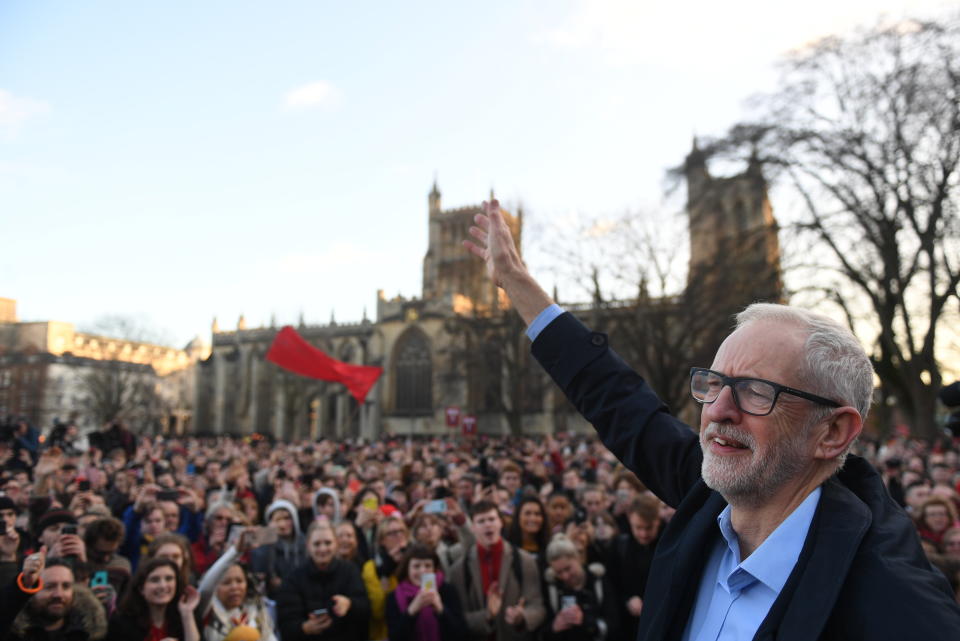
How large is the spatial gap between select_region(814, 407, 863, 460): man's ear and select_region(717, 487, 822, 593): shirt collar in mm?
97

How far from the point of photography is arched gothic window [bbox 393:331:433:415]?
51562 mm

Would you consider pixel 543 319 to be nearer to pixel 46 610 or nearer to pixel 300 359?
pixel 46 610

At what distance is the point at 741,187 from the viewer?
2122 cm

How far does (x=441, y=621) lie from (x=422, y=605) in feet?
1.05

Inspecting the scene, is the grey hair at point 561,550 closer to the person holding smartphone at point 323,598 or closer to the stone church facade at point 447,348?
the person holding smartphone at point 323,598

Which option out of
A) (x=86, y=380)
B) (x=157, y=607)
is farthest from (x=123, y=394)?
(x=157, y=607)

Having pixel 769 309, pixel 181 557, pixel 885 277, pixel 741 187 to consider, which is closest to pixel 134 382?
pixel 741 187

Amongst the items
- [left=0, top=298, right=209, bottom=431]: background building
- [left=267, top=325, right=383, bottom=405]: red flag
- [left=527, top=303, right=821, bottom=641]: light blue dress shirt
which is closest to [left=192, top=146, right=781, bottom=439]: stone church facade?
[left=0, top=298, right=209, bottom=431]: background building

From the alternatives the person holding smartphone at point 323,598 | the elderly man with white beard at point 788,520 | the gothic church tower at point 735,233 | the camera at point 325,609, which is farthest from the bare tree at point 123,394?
the elderly man with white beard at point 788,520

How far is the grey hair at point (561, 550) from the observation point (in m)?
5.05

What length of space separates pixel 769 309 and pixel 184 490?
718cm

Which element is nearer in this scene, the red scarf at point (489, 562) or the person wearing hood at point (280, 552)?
the red scarf at point (489, 562)

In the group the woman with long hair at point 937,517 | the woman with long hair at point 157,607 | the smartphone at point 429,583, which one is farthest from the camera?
the woman with long hair at point 937,517

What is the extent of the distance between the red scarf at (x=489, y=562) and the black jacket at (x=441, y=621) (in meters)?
0.24
